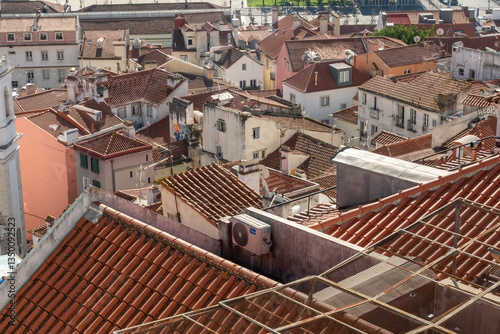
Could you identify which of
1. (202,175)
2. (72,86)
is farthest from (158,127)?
(202,175)

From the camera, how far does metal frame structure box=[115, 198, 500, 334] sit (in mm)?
9570

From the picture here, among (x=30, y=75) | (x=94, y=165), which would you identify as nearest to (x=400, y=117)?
(x=94, y=165)

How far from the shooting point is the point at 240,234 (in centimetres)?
1285

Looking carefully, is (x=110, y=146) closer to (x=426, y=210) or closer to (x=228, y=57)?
(x=426, y=210)

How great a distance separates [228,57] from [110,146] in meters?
35.0

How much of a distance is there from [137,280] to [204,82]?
58433 millimetres

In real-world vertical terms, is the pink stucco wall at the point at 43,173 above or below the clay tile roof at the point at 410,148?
below

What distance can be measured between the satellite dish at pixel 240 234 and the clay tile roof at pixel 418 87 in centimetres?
4024

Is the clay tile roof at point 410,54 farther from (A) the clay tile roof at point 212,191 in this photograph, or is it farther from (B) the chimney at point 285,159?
(A) the clay tile roof at point 212,191

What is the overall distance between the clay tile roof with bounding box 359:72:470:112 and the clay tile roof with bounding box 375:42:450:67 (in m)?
9.82

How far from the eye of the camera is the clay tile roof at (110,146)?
149 feet

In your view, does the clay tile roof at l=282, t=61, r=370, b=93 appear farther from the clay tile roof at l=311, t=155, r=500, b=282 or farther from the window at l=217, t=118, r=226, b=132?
the clay tile roof at l=311, t=155, r=500, b=282

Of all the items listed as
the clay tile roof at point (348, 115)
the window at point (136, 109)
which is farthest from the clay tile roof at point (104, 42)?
the clay tile roof at point (348, 115)

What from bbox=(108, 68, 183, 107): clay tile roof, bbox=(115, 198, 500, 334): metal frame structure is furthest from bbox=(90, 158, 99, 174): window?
bbox=(115, 198, 500, 334): metal frame structure
